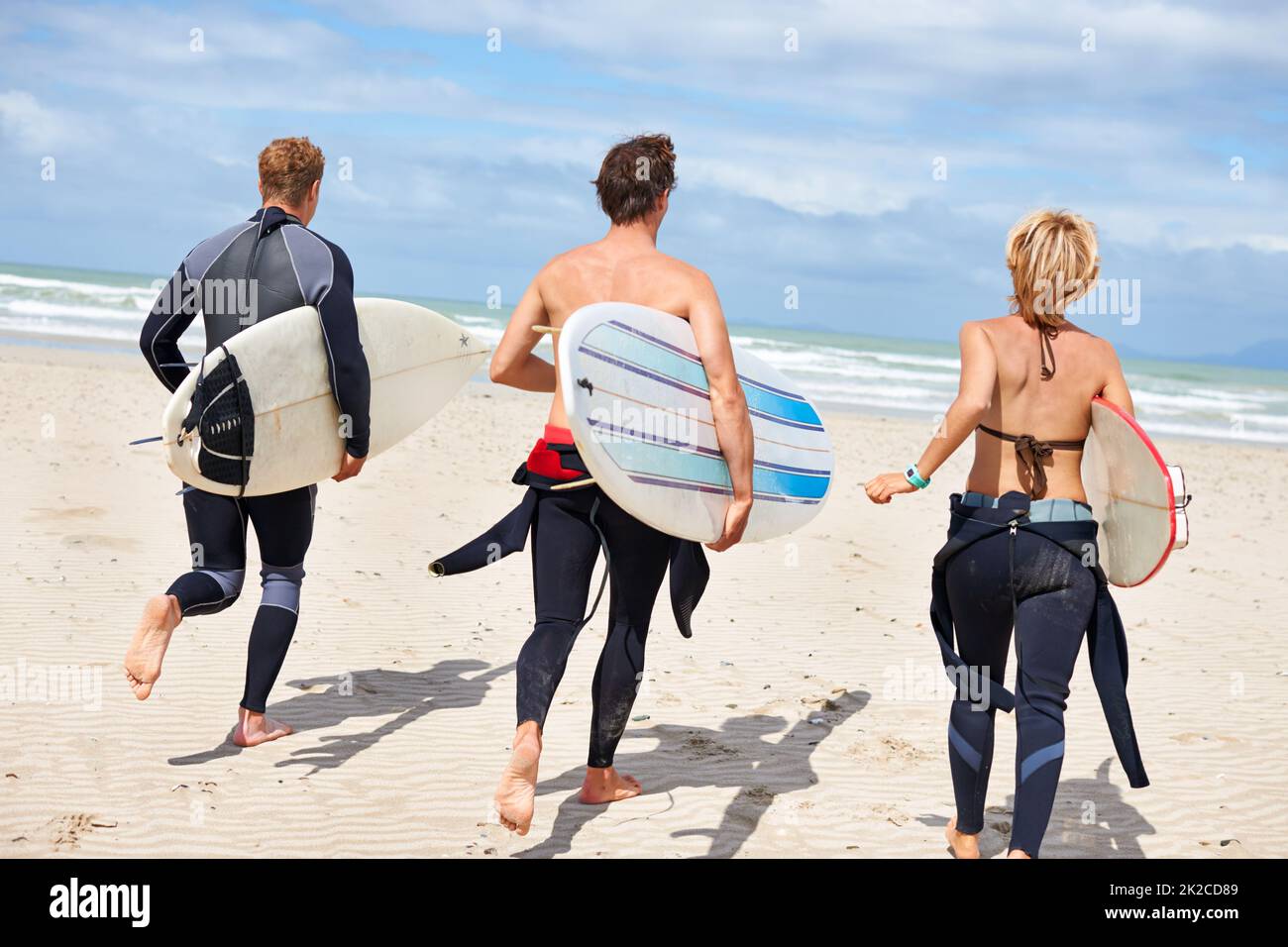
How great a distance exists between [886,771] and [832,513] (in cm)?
568

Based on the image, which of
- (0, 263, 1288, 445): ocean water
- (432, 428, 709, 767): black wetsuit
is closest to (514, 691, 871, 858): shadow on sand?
(432, 428, 709, 767): black wetsuit

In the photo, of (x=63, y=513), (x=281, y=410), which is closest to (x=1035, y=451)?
(x=281, y=410)

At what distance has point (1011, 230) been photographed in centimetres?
310

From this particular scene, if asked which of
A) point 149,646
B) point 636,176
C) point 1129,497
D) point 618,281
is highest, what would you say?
point 636,176

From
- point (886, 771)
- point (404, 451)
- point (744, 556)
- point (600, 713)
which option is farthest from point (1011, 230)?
point (404, 451)

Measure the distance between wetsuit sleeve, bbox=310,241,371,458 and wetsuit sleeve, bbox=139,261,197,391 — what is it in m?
0.41

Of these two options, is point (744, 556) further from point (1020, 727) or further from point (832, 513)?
point (1020, 727)

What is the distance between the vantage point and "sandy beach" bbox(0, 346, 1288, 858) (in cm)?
367

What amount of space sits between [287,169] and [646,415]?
1570 millimetres

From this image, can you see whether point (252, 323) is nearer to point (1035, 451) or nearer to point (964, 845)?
point (1035, 451)

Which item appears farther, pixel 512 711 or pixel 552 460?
pixel 512 711

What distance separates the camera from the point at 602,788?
384 cm

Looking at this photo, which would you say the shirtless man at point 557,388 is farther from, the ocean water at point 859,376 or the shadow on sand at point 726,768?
the ocean water at point 859,376

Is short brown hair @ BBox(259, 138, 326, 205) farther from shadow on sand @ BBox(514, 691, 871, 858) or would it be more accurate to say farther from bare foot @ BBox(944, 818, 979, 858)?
bare foot @ BBox(944, 818, 979, 858)
